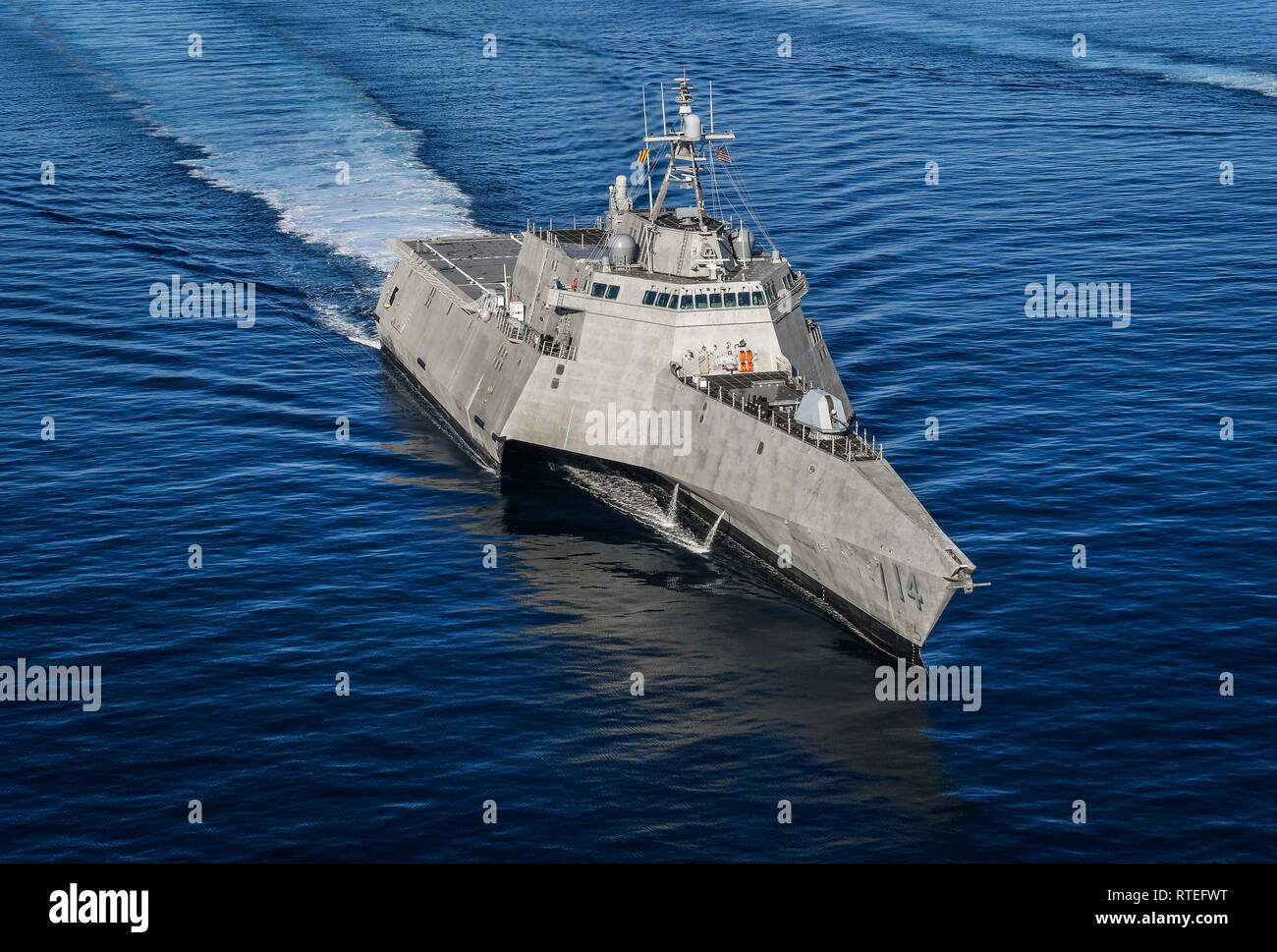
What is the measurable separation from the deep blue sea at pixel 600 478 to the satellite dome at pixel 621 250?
A: 9.98 meters

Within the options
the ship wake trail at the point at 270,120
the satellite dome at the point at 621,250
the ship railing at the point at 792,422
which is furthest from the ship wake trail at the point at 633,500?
the ship wake trail at the point at 270,120

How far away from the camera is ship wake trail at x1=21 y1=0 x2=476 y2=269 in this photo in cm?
9831

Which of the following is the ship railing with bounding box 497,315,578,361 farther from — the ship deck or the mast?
the mast

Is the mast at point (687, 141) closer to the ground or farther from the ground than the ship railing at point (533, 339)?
farther from the ground

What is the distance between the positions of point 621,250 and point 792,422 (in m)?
12.8

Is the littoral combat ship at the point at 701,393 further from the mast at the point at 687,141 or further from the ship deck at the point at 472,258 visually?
the ship deck at the point at 472,258

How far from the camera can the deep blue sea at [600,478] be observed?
43.3 meters

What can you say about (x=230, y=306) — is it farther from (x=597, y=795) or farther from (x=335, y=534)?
(x=597, y=795)

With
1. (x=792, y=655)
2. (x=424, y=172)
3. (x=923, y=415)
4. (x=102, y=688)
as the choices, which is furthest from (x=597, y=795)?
(x=424, y=172)

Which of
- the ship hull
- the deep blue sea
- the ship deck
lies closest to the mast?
the ship hull

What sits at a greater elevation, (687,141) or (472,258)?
(687,141)

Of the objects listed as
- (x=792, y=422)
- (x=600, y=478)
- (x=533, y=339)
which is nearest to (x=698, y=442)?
(x=792, y=422)

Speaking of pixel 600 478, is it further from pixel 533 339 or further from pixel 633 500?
pixel 533 339

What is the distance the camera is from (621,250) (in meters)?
66.2
